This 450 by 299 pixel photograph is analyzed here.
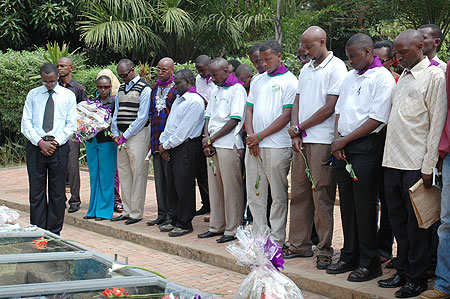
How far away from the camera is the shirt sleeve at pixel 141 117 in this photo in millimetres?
8109

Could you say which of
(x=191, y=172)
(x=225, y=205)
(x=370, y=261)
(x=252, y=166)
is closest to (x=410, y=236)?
(x=370, y=261)

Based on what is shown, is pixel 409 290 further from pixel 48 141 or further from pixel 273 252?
pixel 48 141

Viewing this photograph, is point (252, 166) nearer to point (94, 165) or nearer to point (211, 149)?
point (211, 149)

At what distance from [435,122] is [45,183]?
4950 millimetres

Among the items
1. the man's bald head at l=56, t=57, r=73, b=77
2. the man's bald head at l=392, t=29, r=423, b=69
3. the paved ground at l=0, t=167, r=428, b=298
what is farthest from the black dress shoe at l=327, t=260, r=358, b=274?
the man's bald head at l=56, t=57, r=73, b=77

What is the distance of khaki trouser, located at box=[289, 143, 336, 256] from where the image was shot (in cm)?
582

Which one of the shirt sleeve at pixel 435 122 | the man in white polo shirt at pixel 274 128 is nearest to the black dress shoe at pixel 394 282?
the shirt sleeve at pixel 435 122

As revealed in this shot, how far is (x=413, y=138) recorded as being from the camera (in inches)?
190

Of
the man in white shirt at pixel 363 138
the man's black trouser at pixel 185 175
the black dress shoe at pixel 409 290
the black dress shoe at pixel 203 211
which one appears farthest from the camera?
the black dress shoe at pixel 203 211

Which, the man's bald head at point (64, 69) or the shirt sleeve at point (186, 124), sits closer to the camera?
the shirt sleeve at point (186, 124)

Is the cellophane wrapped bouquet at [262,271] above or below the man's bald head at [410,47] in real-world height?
below

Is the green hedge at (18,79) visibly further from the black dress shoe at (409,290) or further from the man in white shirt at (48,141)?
the black dress shoe at (409,290)

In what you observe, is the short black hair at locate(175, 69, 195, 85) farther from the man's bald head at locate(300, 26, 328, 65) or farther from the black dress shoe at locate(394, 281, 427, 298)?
the black dress shoe at locate(394, 281, 427, 298)

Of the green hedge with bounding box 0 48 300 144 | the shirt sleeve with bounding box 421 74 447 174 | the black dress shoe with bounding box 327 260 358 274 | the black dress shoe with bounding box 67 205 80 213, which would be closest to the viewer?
the shirt sleeve with bounding box 421 74 447 174
